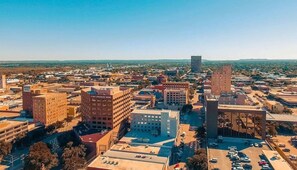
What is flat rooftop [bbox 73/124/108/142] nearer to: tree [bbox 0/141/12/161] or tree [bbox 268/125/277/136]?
tree [bbox 0/141/12/161]

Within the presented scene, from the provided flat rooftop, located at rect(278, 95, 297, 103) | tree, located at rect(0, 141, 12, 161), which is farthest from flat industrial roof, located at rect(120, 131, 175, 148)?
flat rooftop, located at rect(278, 95, 297, 103)

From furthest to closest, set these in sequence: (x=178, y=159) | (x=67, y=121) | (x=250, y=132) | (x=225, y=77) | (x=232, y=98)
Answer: (x=225, y=77) → (x=232, y=98) → (x=67, y=121) → (x=250, y=132) → (x=178, y=159)

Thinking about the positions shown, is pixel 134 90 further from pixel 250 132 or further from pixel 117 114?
pixel 250 132

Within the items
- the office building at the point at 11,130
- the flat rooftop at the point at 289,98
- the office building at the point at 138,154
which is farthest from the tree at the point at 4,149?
the flat rooftop at the point at 289,98

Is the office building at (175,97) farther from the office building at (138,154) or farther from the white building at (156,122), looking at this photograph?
the office building at (138,154)

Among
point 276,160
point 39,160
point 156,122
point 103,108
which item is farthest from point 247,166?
point 39,160

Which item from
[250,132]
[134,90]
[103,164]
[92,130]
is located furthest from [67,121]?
[134,90]

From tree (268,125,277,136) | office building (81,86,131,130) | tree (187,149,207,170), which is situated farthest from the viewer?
tree (268,125,277,136)
